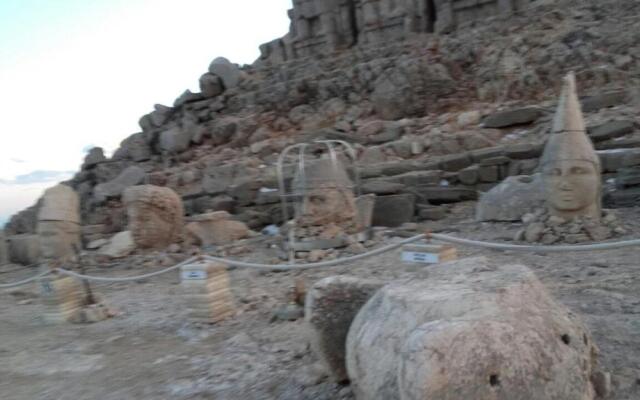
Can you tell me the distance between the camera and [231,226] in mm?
11312

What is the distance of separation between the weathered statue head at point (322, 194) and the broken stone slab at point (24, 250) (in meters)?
6.81

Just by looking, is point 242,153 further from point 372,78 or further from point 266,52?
point 266,52

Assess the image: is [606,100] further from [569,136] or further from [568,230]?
[568,230]

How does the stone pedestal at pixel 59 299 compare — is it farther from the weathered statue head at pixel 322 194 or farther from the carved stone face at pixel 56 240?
the weathered statue head at pixel 322 194

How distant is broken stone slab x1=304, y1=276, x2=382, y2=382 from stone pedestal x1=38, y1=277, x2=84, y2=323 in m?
3.94

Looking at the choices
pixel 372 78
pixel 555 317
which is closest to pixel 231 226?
pixel 555 317

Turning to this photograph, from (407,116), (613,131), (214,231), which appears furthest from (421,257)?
(407,116)

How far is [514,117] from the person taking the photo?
573 inches

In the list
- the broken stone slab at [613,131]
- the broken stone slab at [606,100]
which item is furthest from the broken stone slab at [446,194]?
the broken stone slab at [606,100]

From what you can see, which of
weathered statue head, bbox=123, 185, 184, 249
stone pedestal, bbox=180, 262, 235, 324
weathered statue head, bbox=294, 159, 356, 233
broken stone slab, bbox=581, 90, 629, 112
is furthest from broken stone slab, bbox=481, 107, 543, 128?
stone pedestal, bbox=180, 262, 235, 324

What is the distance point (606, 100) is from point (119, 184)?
13.7m

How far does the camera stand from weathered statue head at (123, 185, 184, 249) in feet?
34.6

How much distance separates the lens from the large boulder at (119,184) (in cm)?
1690

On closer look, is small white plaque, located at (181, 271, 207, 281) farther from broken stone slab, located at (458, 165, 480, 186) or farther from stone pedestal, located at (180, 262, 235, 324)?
broken stone slab, located at (458, 165, 480, 186)
